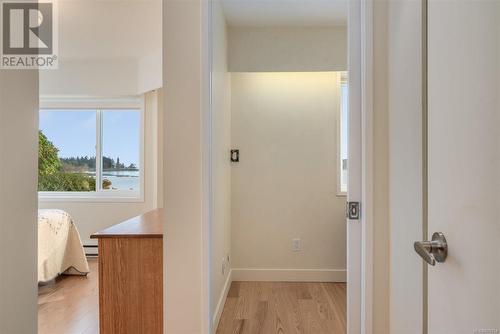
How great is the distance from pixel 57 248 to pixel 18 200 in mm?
3049

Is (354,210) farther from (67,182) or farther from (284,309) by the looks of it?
(67,182)

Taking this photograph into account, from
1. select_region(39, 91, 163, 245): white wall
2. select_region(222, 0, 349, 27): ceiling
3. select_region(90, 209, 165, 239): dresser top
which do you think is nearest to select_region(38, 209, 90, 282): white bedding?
select_region(39, 91, 163, 245): white wall

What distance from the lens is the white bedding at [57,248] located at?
10.3 feet

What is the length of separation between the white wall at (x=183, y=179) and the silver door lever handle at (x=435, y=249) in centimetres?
96

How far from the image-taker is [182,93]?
154 cm

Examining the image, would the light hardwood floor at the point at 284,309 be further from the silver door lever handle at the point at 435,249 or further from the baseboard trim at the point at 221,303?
the silver door lever handle at the point at 435,249

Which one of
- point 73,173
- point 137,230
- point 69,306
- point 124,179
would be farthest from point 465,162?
point 73,173

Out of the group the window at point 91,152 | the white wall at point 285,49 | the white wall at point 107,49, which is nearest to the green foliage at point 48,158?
the window at point 91,152

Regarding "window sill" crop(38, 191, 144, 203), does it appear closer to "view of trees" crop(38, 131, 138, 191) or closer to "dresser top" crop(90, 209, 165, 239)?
"view of trees" crop(38, 131, 138, 191)

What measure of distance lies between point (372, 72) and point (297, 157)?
6.46 ft

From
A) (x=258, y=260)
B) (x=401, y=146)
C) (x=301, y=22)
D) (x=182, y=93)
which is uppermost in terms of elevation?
(x=301, y=22)

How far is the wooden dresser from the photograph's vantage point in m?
1.82

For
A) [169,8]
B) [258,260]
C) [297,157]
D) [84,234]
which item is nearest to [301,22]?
[297,157]

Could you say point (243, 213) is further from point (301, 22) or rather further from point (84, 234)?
point (84, 234)
